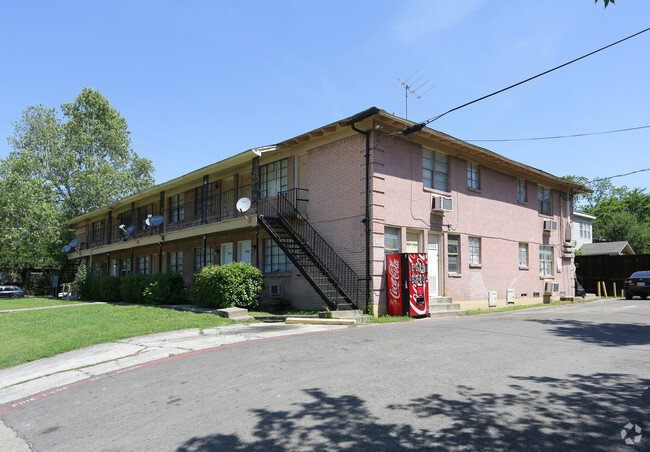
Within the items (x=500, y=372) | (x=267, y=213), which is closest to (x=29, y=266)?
(x=267, y=213)

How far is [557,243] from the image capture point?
2239 centimetres

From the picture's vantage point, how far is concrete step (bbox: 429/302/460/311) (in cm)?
1460

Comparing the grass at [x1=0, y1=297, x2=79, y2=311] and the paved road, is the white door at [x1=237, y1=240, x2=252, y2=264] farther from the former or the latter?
the paved road

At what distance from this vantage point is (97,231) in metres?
33.3

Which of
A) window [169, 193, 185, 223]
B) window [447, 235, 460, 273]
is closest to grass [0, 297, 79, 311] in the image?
window [169, 193, 185, 223]

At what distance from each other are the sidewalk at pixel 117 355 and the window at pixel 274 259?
549 centimetres

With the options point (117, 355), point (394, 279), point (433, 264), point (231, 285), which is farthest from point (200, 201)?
point (117, 355)

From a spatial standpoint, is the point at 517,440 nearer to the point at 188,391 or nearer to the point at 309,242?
the point at 188,391

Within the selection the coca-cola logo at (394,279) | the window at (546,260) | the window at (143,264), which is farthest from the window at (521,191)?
the window at (143,264)

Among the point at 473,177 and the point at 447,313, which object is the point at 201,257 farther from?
the point at 473,177

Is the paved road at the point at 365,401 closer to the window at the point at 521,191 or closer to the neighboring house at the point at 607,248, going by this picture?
the window at the point at 521,191

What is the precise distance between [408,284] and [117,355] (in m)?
7.91

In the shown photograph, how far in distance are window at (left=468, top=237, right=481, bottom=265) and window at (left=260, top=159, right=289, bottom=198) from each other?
288 inches

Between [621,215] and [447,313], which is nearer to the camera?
[447,313]
